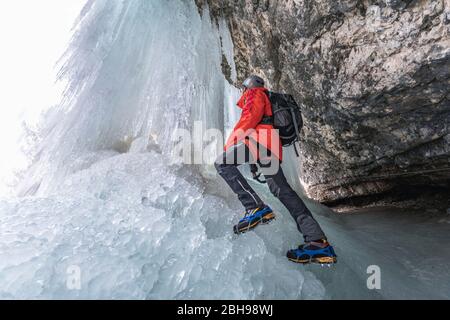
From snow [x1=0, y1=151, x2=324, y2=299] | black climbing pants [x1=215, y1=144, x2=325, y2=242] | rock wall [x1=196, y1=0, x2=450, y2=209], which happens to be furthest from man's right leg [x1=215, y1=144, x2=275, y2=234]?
rock wall [x1=196, y1=0, x2=450, y2=209]

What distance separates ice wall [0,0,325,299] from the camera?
8.20 ft

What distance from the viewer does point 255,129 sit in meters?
3.36

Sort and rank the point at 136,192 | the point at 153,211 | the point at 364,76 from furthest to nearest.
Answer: the point at 136,192
the point at 364,76
the point at 153,211

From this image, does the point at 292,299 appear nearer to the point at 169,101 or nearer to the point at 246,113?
the point at 246,113

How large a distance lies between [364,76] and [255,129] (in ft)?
5.25

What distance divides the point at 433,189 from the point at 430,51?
350 centimetres

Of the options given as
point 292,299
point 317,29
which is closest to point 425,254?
point 292,299

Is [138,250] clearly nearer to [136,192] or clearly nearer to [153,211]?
[153,211]

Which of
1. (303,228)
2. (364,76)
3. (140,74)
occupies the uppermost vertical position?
(140,74)

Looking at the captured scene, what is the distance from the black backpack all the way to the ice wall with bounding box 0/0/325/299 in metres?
1.09

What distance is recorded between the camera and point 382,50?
363 cm

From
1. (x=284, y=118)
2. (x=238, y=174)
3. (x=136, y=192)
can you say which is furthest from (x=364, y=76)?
(x=136, y=192)

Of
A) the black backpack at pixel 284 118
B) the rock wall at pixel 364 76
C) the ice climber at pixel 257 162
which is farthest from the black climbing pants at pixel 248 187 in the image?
the rock wall at pixel 364 76

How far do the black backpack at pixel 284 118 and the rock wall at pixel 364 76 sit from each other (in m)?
1.06
